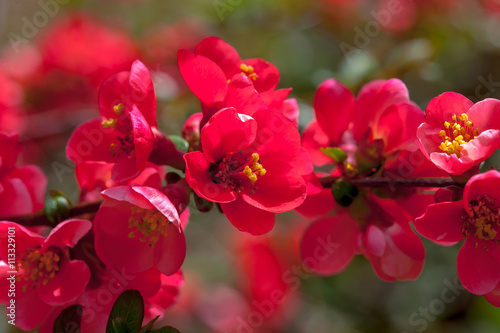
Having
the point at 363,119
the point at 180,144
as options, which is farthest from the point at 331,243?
the point at 180,144

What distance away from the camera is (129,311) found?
0.73m

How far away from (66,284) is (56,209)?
0.43 ft

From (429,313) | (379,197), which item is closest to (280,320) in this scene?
(429,313)

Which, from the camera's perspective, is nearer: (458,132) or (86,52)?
(458,132)

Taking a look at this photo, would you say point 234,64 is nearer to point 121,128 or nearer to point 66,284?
point 121,128

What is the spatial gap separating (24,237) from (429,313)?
1.65m

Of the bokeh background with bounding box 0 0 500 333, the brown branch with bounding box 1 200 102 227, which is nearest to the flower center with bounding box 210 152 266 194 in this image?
the brown branch with bounding box 1 200 102 227

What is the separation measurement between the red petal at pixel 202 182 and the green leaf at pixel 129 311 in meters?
0.21

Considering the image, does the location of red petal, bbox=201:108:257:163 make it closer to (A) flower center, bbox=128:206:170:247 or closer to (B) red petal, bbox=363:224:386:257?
(A) flower center, bbox=128:206:170:247

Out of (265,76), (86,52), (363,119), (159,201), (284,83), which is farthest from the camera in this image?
(284,83)

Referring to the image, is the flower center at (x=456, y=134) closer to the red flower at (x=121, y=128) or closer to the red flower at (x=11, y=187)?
the red flower at (x=121, y=128)

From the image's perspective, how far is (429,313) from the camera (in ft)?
6.08

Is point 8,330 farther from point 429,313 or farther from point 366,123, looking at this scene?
point 429,313

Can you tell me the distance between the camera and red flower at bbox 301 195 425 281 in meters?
0.84
